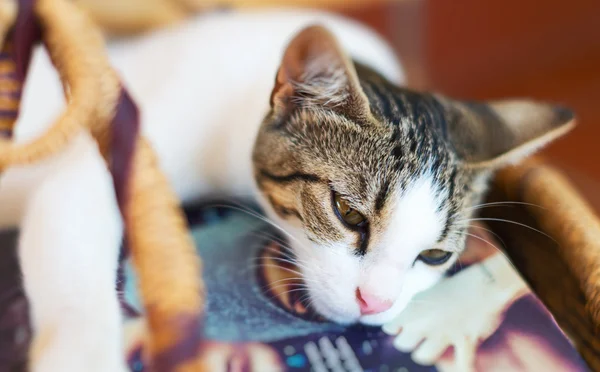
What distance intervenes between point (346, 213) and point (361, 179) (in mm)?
49

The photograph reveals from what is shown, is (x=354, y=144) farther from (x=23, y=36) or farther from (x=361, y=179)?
(x=23, y=36)

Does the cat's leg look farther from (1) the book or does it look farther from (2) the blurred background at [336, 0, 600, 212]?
(2) the blurred background at [336, 0, 600, 212]

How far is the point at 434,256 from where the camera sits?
0.79 meters

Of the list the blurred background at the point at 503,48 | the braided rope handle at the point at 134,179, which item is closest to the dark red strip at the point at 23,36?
the braided rope handle at the point at 134,179

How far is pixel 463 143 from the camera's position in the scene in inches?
33.4

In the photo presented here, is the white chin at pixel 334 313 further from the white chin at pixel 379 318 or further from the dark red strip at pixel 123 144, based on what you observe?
the dark red strip at pixel 123 144

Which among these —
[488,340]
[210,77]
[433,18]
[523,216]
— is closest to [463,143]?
[523,216]

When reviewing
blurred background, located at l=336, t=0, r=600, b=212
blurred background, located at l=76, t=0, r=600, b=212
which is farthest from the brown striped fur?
blurred background, located at l=336, t=0, r=600, b=212

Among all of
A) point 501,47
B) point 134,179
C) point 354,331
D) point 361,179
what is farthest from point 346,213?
point 501,47

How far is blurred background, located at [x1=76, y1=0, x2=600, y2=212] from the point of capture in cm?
213

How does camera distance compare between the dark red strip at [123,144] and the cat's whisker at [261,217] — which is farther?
the cat's whisker at [261,217]

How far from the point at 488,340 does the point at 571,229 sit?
206 millimetres

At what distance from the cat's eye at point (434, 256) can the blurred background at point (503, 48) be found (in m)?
1.32

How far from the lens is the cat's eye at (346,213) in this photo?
2.43 ft
